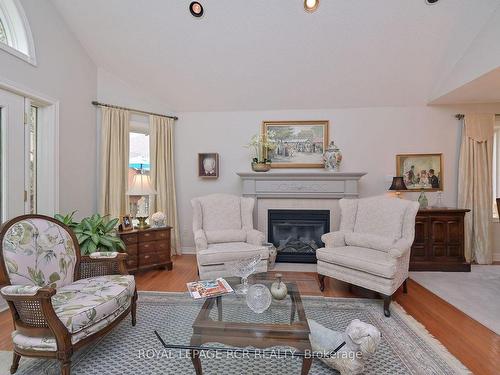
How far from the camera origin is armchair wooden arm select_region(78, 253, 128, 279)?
230cm

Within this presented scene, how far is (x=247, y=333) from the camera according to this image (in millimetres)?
1542

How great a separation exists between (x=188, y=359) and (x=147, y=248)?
205cm

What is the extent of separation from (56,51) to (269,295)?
3.84 m

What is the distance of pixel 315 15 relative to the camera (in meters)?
3.28

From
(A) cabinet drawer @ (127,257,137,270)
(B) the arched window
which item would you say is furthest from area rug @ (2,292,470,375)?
(B) the arched window

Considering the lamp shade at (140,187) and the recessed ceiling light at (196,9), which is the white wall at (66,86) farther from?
the recessed ceiling light at (196,9)

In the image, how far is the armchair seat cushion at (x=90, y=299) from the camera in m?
1.67

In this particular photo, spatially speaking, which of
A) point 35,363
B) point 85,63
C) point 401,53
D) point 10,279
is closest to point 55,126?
point 85,63

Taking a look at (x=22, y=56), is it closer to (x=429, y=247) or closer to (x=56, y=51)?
(x=56, y=51)

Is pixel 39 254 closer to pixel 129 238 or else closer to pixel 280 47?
pixel 129 238

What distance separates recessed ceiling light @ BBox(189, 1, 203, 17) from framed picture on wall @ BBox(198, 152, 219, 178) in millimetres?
2020

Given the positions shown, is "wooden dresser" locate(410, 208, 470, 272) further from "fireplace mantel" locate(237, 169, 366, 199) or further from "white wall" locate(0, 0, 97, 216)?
"white wall" locate(0, 0, 97, 216)

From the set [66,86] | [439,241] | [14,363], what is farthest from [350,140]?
[14,363]

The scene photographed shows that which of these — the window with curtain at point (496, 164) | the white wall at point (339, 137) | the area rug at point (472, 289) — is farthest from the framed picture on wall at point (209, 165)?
the window with curtain at point (496, 164)
